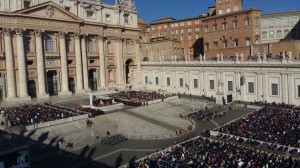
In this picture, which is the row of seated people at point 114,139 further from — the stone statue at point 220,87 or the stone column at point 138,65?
the stone column at point 138,65

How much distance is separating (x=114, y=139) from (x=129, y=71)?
43.2 m

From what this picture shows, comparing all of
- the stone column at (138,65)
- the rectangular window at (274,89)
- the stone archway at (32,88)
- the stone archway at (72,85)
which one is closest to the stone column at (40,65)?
the stone archway at (32,88)

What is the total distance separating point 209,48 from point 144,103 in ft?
96.3

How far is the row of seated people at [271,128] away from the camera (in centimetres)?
2873

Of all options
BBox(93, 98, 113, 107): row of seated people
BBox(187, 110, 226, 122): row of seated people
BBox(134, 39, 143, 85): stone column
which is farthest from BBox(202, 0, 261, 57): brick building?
BBox(93, 98, 113, 107): row of seated people

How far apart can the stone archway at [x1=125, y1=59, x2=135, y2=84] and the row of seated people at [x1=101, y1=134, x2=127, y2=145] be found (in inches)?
1624

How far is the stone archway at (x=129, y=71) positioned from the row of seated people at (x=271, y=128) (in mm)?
40784

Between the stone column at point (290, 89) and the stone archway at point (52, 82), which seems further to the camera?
the stone archway at point (52, 82)

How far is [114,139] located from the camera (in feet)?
109

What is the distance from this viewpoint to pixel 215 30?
70375mm

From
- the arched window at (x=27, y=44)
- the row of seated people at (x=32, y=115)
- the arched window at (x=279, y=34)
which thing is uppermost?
the arched window at (x=279, y=34)

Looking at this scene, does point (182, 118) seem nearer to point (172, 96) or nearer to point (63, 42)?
point (172, 96)

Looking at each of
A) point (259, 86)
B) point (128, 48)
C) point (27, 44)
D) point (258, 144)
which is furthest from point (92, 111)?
point (128, 48)

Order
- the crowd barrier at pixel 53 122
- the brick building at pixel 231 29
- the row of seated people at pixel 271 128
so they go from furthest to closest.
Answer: the brick building at pixel 231 29 < the crowd barrier at pixel 53 122 < the row of seated people at pixel 271 128
